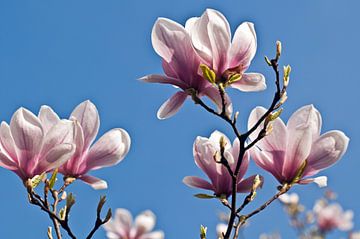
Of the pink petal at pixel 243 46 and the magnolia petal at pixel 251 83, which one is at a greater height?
the pink petal at pixel 243 46

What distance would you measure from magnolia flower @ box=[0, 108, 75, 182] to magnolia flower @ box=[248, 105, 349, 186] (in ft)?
1.56

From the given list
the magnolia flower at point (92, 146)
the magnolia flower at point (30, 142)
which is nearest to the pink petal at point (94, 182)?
the magnolia flower at point (92, 146)

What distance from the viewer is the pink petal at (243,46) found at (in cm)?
128

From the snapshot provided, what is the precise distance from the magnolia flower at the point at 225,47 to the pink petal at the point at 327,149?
202 millimetres

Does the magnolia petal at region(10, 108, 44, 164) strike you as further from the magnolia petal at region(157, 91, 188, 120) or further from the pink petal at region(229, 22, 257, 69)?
the pink petal at region(229, 22, 257, 69)

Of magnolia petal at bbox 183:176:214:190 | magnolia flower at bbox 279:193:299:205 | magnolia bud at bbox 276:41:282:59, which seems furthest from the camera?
magnolia flower at bbox 279:193:299:205

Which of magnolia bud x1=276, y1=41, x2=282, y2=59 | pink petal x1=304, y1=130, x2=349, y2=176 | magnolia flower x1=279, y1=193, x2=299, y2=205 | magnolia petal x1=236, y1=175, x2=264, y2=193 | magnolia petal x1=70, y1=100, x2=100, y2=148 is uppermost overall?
magnolia bud x1=276, y1=41, x2=282, y2=59

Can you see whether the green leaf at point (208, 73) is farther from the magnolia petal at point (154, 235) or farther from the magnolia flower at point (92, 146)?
the magnolia petal at point (154, 235)

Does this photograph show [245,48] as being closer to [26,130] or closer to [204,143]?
[204,143]

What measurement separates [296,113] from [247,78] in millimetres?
154

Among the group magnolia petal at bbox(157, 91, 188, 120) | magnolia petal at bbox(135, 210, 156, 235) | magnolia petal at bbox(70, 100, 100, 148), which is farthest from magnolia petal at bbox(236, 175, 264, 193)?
magnolia petal at bbox(135, 210, 156, 235)

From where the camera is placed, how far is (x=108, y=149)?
1312mm

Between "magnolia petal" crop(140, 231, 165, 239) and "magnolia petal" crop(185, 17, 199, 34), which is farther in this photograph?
"magnolia petal" crop(140, 231, 165, 239)

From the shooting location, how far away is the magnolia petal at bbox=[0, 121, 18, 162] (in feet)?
4.00
